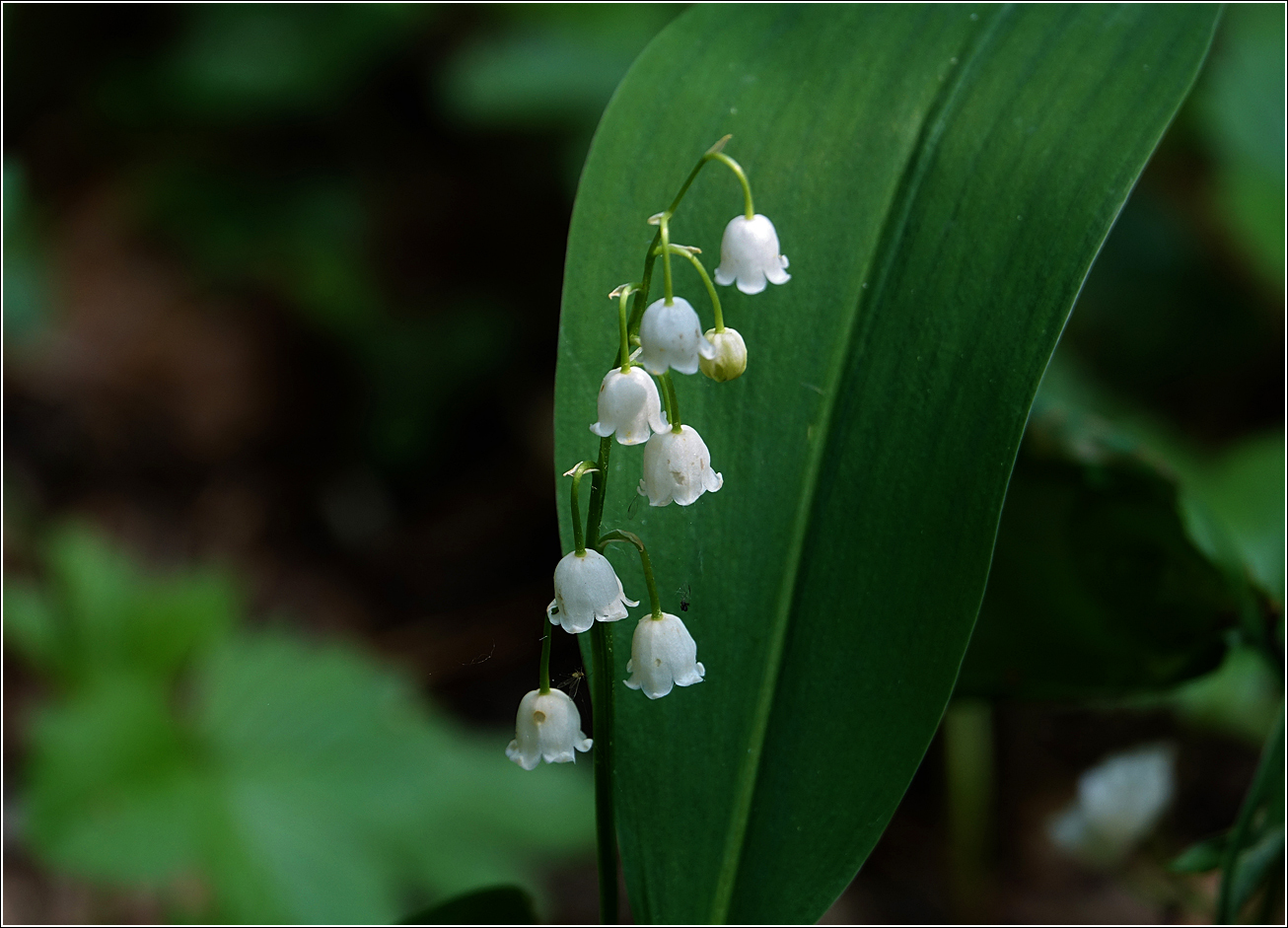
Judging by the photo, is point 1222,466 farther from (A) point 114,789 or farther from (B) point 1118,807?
(A) point 114,789

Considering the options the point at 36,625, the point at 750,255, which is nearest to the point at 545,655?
the point at 750,255

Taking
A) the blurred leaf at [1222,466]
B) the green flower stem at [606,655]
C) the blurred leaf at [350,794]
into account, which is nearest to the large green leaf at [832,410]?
the green flower stem at [606,655]

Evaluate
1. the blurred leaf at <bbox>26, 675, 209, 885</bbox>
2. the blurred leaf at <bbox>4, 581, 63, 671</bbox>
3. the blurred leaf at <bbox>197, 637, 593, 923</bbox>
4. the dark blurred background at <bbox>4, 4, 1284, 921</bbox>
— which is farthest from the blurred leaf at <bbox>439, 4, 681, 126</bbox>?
the blurred leaf at <bbox>26, 675, 209, 885</bbox>

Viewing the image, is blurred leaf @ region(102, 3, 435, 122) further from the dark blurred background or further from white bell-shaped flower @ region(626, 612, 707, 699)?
white bell-shaped flower @ region(626, 612, 707, 699)

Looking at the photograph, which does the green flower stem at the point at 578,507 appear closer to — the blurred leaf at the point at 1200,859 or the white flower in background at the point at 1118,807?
the blurred leaf at the point at 1200,859

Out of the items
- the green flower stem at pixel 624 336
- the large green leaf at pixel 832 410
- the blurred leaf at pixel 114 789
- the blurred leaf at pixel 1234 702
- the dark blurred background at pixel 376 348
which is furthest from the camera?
the dark blurred background at pixel 376 348

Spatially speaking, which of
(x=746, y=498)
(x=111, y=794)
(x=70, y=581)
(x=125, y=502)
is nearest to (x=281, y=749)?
(x=111, y=794)

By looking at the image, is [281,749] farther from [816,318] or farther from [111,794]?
[816,318]
